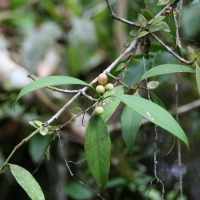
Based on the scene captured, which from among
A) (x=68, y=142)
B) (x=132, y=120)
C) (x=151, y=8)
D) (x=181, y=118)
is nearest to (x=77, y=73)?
(x=68, y=142)

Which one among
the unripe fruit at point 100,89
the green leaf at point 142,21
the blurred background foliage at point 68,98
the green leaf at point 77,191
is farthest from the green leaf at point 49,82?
the green leaf at point 77,191

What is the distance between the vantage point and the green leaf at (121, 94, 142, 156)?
55 cm

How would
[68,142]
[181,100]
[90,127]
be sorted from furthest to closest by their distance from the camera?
[181,100] < [68,142] < [90,127]

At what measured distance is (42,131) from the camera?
496 mm

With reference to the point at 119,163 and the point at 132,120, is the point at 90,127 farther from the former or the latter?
the point at 119,163

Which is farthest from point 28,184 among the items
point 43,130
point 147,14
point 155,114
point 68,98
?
point 68,98

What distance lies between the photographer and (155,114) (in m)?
0.45

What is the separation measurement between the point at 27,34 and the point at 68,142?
58 centimetres

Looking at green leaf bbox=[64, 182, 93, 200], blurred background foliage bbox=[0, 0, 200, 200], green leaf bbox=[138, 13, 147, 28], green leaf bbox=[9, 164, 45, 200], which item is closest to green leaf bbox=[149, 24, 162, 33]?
green leaf bbox=[138, 13, 147, 28]

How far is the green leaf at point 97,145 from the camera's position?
1.59 feet

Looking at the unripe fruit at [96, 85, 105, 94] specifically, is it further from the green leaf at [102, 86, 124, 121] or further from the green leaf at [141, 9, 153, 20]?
the green leaf at [141, 9, 153, 20]

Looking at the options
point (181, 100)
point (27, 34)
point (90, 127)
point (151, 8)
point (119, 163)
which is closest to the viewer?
point (90, 127)

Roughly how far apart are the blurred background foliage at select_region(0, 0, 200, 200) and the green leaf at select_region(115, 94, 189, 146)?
0.55 metres

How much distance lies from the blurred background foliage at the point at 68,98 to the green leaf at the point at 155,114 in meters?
0.55
